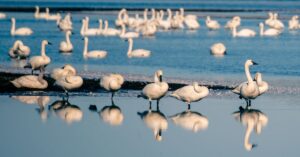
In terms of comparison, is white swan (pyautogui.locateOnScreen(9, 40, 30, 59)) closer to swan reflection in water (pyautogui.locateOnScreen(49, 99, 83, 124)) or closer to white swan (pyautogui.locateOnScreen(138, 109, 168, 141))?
swan reflection in water (pyautogui.locateOnScreen(49, 99, 83, 124))

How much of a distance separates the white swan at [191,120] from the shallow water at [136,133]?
0.49ft

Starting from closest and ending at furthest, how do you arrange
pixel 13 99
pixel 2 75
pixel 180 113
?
pixel 180 113 → pixel 13 99 → pixel 2 75

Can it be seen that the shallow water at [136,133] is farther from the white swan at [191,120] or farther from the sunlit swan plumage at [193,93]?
the sunlit swan plumage at [193,93]

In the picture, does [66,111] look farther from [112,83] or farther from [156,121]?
[156,121]

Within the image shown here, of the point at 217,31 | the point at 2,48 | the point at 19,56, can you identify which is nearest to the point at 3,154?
the point at 19,56

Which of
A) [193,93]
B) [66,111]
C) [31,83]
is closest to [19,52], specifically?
[31,83]

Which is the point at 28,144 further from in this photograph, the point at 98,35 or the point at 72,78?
the point at 98,35

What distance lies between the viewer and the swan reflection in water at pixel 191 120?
60.8 feet

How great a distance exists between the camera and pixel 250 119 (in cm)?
1964

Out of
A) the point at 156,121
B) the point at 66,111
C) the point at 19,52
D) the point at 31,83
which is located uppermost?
the point at 19,52

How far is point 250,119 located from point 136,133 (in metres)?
2.87

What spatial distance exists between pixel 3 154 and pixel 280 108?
24.2ft

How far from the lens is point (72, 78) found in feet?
72.7

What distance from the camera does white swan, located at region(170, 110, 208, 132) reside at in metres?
18.5
